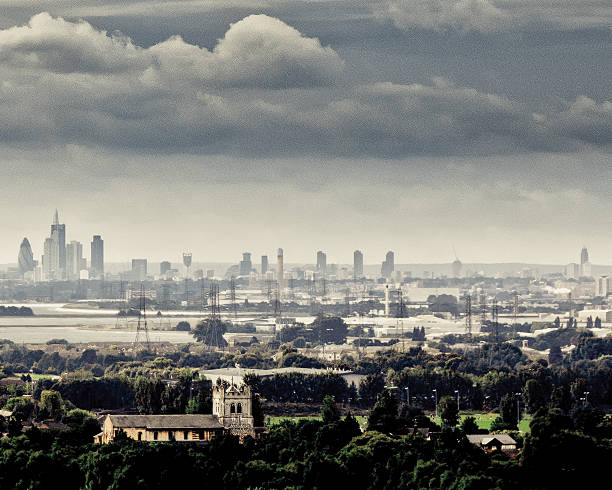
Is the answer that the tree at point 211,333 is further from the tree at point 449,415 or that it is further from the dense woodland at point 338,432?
the tree at point 449,415

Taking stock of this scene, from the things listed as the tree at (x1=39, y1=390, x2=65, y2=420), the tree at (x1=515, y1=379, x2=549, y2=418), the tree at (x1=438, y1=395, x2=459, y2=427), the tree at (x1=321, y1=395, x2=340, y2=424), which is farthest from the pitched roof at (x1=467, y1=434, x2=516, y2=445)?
the tree at (x1=39, y1=390, x2=65, y2=420)

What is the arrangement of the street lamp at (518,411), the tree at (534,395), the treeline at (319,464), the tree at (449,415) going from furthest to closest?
the tree at (534,395)
the street lamp at (518,411)
the tree at (449,415)
the treeline at (319,464)

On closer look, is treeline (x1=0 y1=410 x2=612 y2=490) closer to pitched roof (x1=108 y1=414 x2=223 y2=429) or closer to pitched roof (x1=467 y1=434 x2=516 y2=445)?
pitched roof (x1=467 y1=434 x2=516 y2=445)

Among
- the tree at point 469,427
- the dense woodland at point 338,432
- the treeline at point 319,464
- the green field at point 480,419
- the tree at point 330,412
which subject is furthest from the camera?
the green field at point 480,419

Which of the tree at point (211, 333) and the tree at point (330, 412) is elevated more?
the tree at point (211, 333)

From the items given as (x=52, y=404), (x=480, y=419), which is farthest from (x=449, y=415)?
(x=52, y=404)

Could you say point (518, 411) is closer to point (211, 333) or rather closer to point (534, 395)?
point (534, 395)

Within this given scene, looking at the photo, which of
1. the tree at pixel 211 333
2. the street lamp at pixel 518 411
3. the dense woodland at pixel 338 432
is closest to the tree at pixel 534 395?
the dense woodland at pixel 338 432
